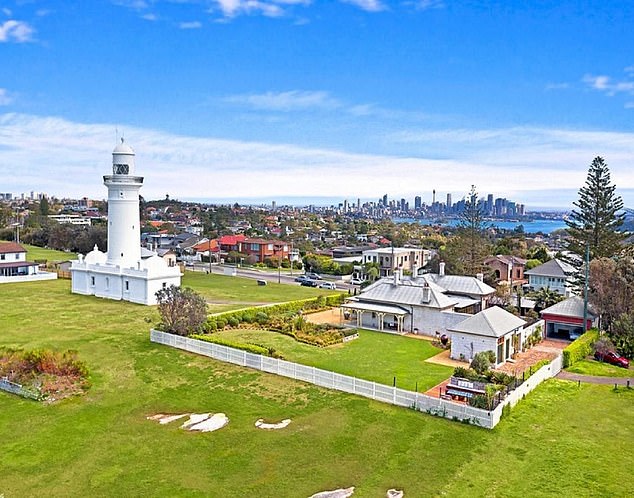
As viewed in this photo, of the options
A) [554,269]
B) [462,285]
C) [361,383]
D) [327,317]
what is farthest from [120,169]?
[554,269]

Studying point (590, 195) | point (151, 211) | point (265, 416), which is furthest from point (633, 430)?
point (151, 211)

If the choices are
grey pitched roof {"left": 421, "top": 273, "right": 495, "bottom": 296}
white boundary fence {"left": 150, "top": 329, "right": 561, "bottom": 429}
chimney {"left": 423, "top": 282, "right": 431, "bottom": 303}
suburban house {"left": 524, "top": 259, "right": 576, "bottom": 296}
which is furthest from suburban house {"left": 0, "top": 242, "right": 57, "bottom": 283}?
suburban house {"left": 524, "top": 259, "right": 576, "bottom": 296}

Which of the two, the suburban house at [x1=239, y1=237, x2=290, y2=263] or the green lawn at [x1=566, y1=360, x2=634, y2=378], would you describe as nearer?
the green lawn at [x1=566, y1=360, x2=634, y2=378]

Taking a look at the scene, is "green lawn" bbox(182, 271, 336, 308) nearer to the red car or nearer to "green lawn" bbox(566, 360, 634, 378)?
"green lawn" bbox(566, 360, 634, 378)

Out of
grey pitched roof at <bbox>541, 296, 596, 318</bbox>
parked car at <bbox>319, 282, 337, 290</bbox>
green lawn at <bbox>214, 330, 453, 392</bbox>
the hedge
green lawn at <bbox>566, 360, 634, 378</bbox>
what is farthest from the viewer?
parked car at <bbox>319, 282, 337, 290</bbox>

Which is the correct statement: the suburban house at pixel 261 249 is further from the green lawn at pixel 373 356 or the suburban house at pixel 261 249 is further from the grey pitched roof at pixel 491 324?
the grey pitched roof at pixel 491 324

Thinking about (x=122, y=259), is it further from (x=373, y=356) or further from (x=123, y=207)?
(x=373, y=356)
